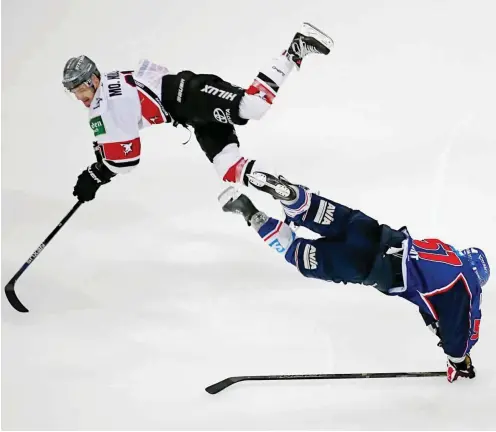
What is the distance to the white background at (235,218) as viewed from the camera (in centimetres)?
327

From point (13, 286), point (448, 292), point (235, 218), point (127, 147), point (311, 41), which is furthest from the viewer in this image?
point (235, 218)

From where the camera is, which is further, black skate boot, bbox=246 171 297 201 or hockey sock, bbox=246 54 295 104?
hockey sock, bbox=246 54 295 104

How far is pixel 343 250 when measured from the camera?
3.35 m

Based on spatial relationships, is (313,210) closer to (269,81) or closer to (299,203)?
(299,203)

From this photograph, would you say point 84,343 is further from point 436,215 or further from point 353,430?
point 436,215

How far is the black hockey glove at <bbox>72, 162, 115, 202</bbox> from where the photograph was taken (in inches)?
159

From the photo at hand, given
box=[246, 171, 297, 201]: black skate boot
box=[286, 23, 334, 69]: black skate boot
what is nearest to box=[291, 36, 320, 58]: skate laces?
box=[286, 23, 334, 69]: black skate boot

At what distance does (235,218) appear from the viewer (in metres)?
4.84

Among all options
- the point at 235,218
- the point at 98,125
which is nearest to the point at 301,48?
the point at 98,125

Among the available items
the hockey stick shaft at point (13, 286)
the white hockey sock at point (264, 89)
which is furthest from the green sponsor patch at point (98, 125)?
the white hockey sock at point (264, 89)

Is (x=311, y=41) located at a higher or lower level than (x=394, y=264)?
higher

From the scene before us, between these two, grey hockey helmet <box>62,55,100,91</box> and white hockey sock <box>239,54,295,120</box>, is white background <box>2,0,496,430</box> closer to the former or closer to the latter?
white hockey sock <box>239,54,295,120</box>

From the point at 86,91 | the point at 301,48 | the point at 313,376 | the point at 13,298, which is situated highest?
the point at 301,48

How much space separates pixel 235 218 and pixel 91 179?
3.46 ft
